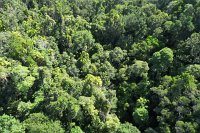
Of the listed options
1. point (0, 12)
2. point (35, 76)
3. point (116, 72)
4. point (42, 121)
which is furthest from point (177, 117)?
point (0, 12)

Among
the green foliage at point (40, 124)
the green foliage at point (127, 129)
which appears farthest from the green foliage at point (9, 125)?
the green foliage at point (127, 129)

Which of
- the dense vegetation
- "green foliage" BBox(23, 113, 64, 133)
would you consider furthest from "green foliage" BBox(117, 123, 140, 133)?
"green foliage" BBox(23, 113, 64, 133)

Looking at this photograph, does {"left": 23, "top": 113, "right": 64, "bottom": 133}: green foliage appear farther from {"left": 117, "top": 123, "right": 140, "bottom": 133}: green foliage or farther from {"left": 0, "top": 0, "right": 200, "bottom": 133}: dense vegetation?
{"left": 117, "top": 123, "right": 140, "bottom": 133}: green foliage

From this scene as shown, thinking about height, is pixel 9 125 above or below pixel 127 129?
below

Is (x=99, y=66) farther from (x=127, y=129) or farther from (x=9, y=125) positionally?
(x=9, y=125)

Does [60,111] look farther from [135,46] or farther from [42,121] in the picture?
[135,46]

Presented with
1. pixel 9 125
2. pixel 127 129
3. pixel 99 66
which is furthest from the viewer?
pixel 99 66

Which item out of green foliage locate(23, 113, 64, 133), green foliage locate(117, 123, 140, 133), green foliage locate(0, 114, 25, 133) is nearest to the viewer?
green foliage locate(23, 113, 64, 133)

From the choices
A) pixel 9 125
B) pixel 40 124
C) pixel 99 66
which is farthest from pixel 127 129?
pixel 9 125
